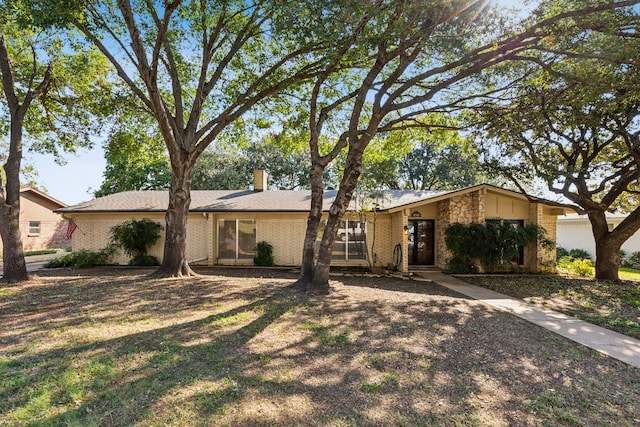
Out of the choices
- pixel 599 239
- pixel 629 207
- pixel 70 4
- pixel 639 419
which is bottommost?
pixel 639 419

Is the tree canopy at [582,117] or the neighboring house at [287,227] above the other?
the tree canopy at [582,117]

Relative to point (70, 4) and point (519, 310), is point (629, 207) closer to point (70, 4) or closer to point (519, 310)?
point (519, 310)

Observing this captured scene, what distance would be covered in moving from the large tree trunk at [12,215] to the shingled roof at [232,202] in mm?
4895

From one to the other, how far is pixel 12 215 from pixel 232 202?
7.31 m

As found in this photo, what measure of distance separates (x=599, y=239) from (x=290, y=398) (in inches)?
546

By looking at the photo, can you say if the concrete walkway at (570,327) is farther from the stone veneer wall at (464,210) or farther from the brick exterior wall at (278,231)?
the brick exterior wall at (278,231)

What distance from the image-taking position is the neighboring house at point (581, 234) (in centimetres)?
1798

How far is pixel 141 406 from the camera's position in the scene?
9.99 feet

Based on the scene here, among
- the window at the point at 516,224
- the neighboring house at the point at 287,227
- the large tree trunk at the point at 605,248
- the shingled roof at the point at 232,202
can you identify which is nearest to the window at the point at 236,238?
the neighboring house at the point at 287,227

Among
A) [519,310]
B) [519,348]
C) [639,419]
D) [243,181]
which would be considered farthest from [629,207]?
[243,181]

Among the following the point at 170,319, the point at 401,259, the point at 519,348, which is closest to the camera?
the point at 519,348

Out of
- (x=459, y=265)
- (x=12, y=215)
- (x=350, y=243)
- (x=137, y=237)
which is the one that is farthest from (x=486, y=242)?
(x=12, y=215)

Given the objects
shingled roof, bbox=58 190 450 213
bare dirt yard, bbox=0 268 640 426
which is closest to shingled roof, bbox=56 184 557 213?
shingled roof, bbox=58 190 450 213

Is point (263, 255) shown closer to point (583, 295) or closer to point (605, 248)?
point (583, 295)
